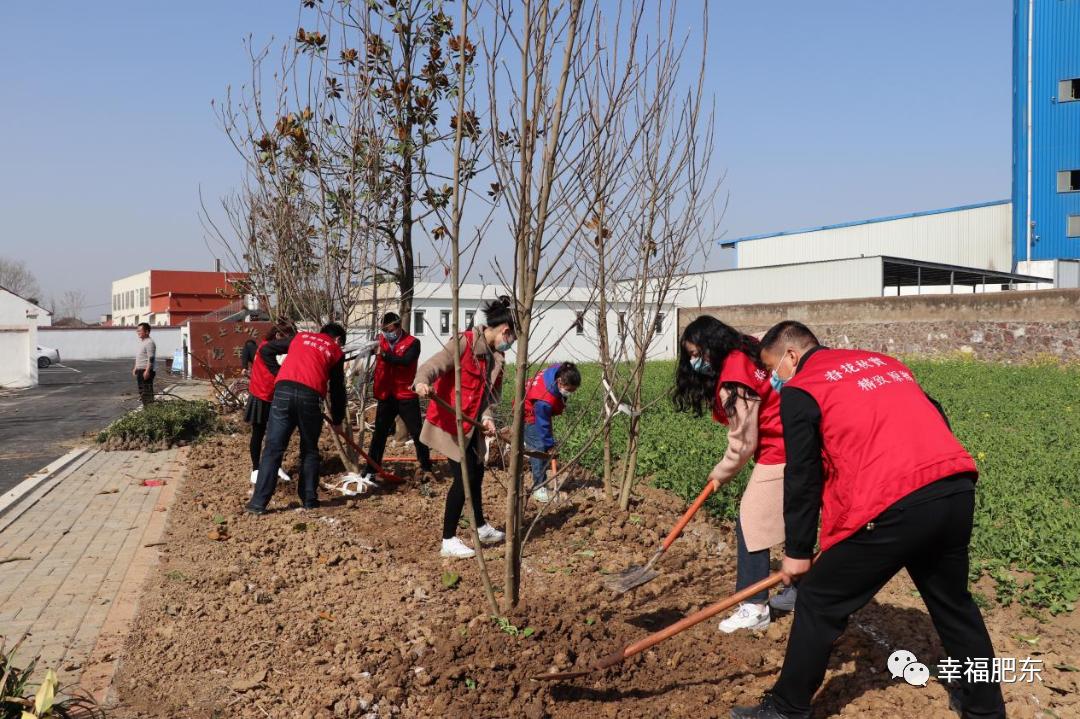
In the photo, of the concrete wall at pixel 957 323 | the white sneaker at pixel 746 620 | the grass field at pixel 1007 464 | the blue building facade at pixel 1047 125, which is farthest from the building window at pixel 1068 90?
the white sneaker at pixel 746 620

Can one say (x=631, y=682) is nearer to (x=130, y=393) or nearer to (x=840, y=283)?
(x=130, y=393)

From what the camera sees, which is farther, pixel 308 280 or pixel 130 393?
pixel 130 393

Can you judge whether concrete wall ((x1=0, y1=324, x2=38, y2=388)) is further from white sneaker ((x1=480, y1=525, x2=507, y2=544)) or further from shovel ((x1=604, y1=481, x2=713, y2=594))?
shovel ((x1=604, y1=481, x2=713, y2=594))

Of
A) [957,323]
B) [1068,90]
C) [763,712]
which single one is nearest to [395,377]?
[763,712]

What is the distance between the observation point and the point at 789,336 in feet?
11.3

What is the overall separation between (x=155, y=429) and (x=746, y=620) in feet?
28.4

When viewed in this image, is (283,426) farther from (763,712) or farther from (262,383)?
(763,712)

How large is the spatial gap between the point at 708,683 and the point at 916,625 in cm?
136

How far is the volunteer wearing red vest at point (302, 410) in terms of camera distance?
6566 millimetres

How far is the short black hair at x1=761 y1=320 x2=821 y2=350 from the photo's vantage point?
342cm

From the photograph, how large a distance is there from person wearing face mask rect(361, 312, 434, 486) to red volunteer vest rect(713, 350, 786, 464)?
4177mm

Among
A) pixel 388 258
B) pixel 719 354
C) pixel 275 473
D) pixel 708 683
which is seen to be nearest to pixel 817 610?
pixel 708 683

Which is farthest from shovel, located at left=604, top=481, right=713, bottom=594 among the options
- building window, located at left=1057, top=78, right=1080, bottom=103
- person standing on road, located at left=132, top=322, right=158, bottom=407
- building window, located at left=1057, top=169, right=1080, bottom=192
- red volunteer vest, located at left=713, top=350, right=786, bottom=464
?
building window, located at left=1057, top=78, right=1080, bottom=103

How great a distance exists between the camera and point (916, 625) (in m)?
4.26
